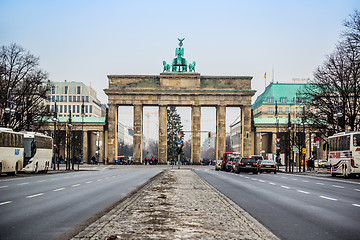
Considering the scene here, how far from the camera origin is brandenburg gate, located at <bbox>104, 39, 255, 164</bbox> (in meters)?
99.4

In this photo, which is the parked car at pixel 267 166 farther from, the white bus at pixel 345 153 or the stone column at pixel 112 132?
the stone column at pixel 112 132

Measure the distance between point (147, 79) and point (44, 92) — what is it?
4718cm

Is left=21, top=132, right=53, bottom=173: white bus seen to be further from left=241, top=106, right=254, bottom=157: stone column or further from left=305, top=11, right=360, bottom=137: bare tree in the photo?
left=241, top=106, right=254, bottom=157: stone column

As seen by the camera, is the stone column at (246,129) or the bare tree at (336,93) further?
the stone column at (246,129)

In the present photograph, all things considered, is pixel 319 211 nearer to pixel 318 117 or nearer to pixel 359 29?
pixel 359 29

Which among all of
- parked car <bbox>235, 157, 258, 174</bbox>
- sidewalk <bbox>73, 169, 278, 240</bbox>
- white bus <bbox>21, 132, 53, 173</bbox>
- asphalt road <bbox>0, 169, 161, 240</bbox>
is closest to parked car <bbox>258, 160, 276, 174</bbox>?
parked car <bbox>235, 157, 258, 174</bbox>

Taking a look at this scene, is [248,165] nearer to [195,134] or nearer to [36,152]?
[36,152]

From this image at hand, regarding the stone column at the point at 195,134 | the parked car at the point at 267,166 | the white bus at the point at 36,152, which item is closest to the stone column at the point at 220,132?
the stone column at the point at 195,134

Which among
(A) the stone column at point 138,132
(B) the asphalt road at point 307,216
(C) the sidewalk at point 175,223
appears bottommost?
(B) the asphalt road at point 307,216

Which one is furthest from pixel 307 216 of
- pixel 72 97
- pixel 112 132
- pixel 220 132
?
pixel 72 97

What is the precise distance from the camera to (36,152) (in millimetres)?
41344

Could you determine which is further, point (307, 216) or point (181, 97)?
point (181, 97)

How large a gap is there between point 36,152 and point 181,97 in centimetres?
6058

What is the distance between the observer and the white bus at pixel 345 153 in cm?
3503
